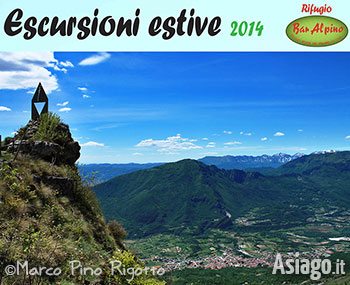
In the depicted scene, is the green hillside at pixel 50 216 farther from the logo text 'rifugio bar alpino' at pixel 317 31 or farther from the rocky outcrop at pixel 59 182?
the logo text 'rifugio bar alpino' at pixel 317 31

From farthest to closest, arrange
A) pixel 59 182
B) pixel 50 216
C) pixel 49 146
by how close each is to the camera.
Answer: pixel 49 146
pixel 59 182
pixel 50 216

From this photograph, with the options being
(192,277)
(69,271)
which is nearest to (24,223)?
(69,271)

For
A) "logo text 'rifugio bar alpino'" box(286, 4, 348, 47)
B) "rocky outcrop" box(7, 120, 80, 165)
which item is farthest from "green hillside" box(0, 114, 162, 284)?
"logo text 'rifugio bar alpino'" box(286, 4, 348, 47)

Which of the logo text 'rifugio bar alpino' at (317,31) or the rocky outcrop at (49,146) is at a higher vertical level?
the logo text 'rifugio bar alpino' at (317,31)

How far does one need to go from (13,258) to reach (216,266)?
20522 centimetres

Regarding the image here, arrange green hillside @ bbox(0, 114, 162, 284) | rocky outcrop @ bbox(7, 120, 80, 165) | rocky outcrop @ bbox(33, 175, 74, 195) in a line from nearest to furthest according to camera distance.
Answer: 1. green hillside @ bbox(0, 114, 162, 284)
2. rocky outcrop @ bbox(33, 175, 74, 195)
3. rocky outcrop @ bbox(7, 120, 80, 165)

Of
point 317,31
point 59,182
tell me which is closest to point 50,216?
point 59,182

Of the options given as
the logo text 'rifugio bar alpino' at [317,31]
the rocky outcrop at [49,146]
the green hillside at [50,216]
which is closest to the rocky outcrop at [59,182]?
the green hillside at [50,216]

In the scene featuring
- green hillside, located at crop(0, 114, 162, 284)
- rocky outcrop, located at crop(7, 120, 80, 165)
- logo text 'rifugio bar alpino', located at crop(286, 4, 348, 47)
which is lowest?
green hillside, located at crop(0, 114, 162, 284)

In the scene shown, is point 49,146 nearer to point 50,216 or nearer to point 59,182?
point 59,182

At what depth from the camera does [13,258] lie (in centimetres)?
661

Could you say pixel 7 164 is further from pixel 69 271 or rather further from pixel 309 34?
pixel 309 34

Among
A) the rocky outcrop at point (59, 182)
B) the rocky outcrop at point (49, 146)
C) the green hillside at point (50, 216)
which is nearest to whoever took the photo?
the green hillside at point (50, 216)

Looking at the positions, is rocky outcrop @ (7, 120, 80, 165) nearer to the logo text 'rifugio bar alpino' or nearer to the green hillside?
the green hillside
